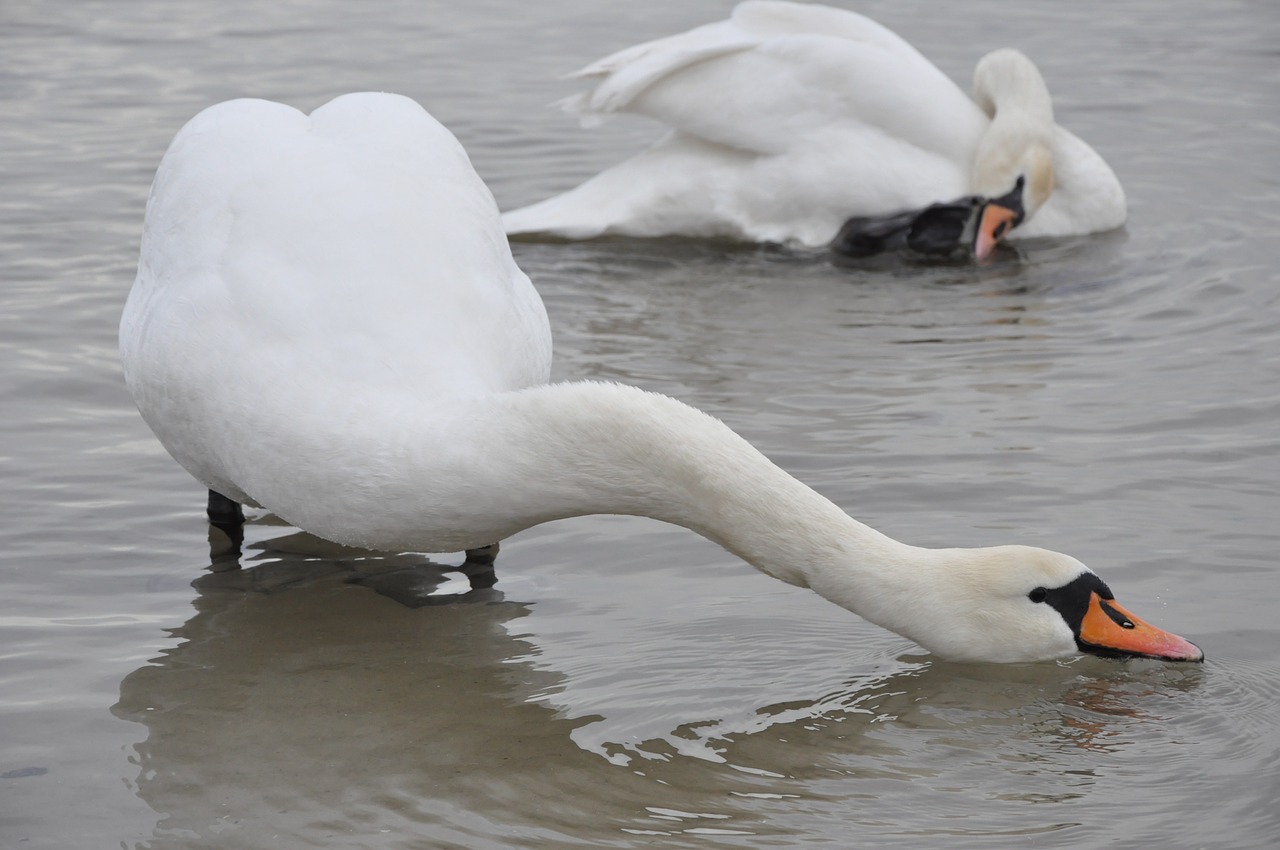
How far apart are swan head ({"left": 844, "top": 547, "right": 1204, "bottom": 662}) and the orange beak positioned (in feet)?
15.5

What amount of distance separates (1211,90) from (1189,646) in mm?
7938

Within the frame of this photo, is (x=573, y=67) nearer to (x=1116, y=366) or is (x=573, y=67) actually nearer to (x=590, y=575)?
(x=1116, y=366)

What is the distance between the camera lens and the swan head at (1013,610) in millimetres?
4012

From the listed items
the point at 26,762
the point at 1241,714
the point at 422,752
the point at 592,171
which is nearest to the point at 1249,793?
the point at 1241,714

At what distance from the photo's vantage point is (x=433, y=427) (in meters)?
3.91

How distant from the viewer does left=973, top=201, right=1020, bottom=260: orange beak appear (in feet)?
28.2

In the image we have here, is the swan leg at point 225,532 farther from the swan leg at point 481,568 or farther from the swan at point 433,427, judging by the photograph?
the swan leg at point 481,568

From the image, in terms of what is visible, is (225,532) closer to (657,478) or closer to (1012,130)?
(657,478)

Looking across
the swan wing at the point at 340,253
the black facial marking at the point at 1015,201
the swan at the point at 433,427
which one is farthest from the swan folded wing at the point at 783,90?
the swan at the point at 433,427

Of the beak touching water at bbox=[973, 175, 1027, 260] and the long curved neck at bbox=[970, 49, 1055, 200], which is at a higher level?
the long curved neck at bbox=[970, 49, 1055, 200]

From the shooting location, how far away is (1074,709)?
13.8ft

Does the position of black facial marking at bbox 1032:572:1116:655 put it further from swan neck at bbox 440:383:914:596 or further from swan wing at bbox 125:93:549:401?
swan wing at bbox 125:93:549:401

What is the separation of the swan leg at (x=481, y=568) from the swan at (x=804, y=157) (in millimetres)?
3910

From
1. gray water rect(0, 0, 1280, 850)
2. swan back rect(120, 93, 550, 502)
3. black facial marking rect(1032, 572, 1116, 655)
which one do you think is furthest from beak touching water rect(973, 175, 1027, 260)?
black facial marking rect(1032, 572, 1116, 655)
